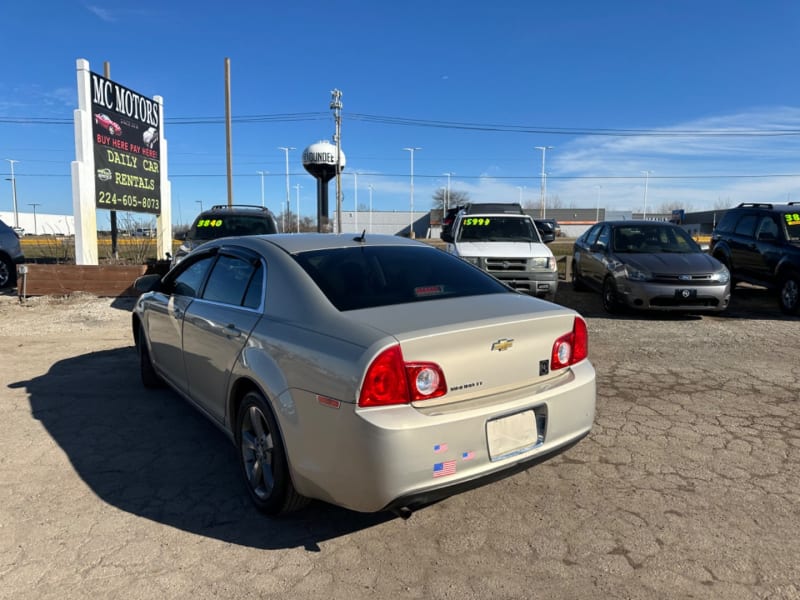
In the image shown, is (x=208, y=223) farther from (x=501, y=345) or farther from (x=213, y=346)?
(x=501, y=345)

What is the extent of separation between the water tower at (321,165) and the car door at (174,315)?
39199 mm

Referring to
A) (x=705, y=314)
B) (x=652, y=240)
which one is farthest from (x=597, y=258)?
(x=705, y=314)

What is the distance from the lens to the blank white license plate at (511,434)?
8.69 feet

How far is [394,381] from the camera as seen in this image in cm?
248

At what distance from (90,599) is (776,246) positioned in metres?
11.0

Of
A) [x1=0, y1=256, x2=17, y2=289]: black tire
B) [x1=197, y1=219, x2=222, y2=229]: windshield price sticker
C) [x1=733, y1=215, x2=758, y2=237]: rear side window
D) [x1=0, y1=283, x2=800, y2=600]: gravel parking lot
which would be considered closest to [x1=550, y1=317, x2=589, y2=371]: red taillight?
[x1=0, y1=283, x2=800, y2=600]: gravel parking lot

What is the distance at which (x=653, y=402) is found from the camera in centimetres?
497

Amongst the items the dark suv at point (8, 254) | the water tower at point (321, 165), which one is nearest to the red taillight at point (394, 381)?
the dark suv at point (8, 254)

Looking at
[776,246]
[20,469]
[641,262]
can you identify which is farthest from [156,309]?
[776,246]

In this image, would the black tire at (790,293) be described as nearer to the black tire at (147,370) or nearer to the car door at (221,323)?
the car door at (221,323)

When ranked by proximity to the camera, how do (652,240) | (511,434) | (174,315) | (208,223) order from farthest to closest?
1. (208,223)
2. (652,240)
3. (174,315)
4. (511,434)

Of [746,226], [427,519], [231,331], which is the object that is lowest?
[427,519]

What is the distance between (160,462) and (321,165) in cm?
4350

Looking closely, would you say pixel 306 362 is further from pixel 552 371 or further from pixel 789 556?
pixel 789 556
